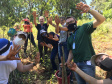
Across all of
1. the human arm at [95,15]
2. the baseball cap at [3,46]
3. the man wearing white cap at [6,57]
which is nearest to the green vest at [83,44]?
the human arm at [95,15]

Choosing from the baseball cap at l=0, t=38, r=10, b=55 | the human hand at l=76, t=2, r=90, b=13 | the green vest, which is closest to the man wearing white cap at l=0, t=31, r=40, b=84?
the baseball cap at l=0, t=38, r=10, b=55

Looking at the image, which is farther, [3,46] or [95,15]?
[95,15]

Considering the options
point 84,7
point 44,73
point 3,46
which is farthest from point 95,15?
point 44,73

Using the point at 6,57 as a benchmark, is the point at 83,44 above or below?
above

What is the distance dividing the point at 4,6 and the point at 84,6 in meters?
3.78

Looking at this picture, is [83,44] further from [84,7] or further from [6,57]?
[6,57]

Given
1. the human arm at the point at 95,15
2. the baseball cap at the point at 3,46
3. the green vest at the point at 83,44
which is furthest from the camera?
the green vest at the point at 83,44

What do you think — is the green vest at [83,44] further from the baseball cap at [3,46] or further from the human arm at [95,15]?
the baseball cap at [3,46]

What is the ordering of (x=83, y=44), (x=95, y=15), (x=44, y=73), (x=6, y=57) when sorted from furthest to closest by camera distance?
(x=44, y=73), (x=83, y=44), (x=95, y=15), (x=6, y=57)

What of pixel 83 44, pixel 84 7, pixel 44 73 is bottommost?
pixel 44 73

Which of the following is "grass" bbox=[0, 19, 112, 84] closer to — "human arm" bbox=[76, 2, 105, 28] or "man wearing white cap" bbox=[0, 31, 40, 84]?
"man wearing white cap" bbox=[0, 31, 40, 84]

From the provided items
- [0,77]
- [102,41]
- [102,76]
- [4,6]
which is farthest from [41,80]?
[102,41]

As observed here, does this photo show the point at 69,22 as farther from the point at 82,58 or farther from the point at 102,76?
the point at 102,76

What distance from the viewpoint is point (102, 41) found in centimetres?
642
